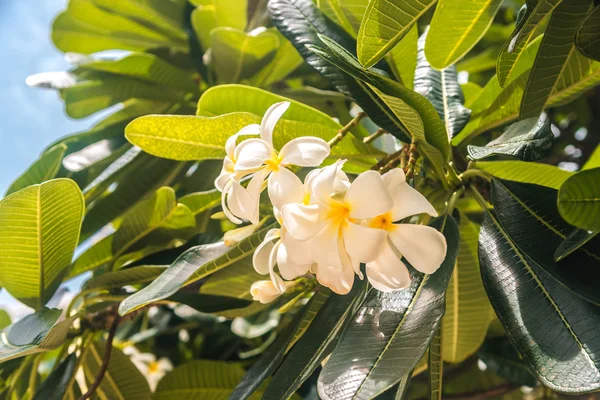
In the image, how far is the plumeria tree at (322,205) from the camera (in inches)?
19.3

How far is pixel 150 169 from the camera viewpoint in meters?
1.04

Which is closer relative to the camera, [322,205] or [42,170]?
[322,205]

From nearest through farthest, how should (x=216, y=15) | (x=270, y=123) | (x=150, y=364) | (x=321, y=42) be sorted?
(x=270, y=123) → (x=321, y=42) → (x=216, y=15) → (x=150, y=364)

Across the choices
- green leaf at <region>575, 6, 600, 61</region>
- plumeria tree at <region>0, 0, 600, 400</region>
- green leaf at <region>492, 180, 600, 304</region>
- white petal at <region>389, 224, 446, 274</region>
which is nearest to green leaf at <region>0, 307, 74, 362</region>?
plumeria tree at <region>0, 0, 600, 400</region>

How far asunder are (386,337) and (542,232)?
0.65 ft

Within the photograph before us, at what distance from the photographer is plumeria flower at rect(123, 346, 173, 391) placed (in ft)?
4.36

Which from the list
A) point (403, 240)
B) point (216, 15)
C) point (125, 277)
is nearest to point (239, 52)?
point (216, 15)

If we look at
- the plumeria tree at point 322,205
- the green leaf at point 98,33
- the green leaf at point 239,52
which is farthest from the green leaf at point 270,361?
the green leaf at point 98,33

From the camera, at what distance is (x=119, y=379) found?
3.21 feet

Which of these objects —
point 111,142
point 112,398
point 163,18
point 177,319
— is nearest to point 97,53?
point 163,18

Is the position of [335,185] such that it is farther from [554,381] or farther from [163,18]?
[163,18]

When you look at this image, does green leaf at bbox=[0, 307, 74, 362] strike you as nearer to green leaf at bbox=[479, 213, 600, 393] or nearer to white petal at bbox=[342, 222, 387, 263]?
white petal at bbox=[342, 222, 387, 263]

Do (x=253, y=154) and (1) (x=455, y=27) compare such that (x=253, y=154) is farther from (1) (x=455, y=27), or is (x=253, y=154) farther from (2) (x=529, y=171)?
(2) (x=529, y=171)

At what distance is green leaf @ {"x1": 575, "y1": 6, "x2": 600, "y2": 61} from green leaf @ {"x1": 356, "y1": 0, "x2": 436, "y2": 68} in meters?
0.15
